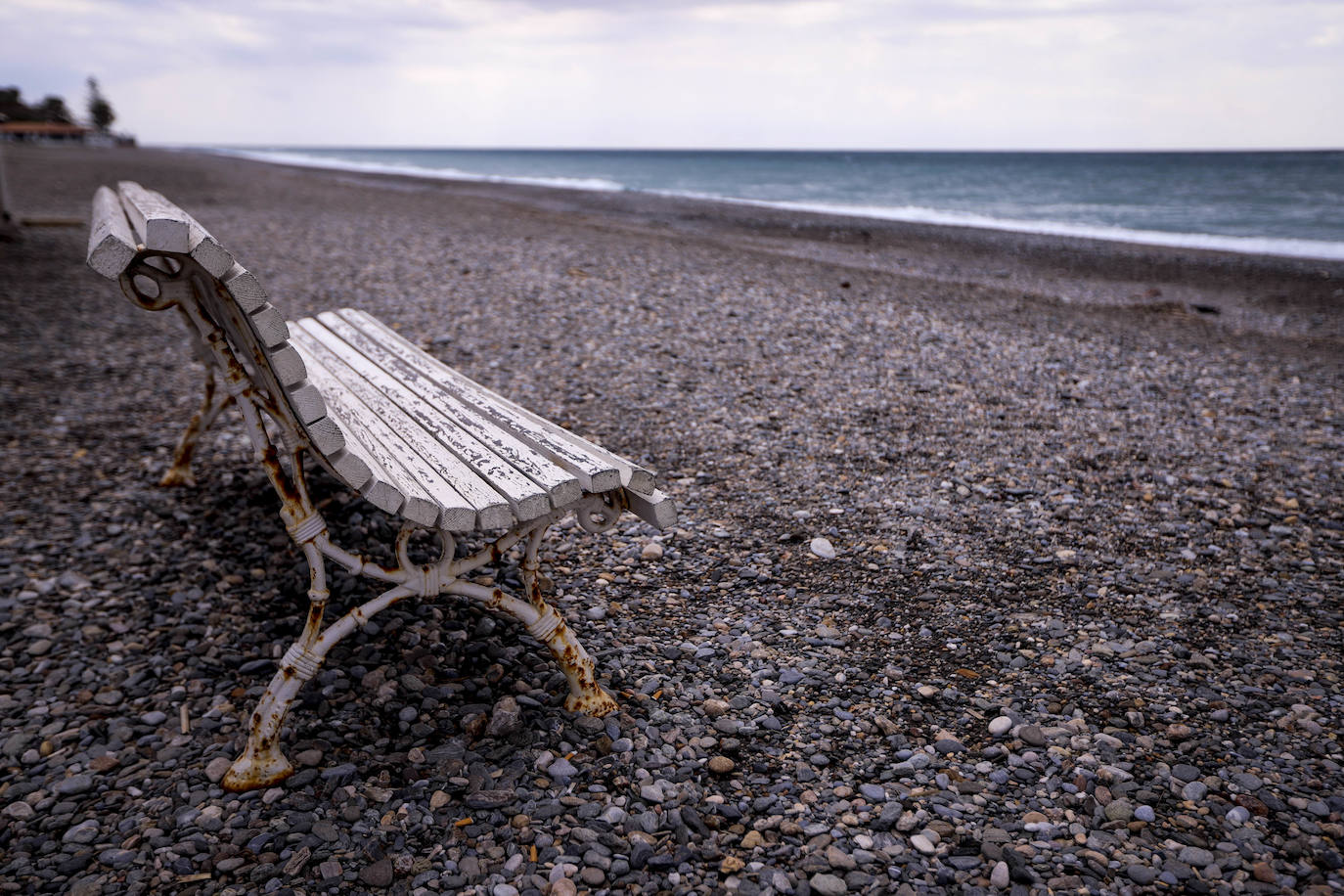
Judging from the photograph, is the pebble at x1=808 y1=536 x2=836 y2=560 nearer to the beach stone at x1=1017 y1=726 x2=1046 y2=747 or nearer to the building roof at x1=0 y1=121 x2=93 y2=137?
the beach stone at x1=1017 y1=726 x2=1046 y2=747

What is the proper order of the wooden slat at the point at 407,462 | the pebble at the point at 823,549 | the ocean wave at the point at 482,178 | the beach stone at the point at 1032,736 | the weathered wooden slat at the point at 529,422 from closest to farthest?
the wooden slat at the point at 407,462 → the weathered wooden slat at the point at 529,422 → the beach stone at the point at 1032,736 → the pebble at the point at 823,549 → the ocean wave at the point at 482,178

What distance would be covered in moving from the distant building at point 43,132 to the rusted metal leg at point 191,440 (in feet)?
287

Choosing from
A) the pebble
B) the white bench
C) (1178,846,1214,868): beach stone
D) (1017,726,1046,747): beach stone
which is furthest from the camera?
the pebble

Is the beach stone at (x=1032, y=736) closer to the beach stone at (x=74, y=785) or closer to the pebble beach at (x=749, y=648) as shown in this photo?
the pebble beach at (x=749, y=648)

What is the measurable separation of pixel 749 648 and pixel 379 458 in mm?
1654

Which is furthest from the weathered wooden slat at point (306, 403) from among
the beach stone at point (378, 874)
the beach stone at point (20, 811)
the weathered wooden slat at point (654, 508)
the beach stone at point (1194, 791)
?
the beach stone at point (1194, 791)

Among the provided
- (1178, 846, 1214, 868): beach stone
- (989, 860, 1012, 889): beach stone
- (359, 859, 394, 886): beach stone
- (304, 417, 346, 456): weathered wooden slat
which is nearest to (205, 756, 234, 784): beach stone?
(359, 859, 394, 886): beach stone

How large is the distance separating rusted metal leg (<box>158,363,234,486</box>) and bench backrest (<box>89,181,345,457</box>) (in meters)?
2.03

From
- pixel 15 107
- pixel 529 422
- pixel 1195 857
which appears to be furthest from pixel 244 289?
pixel 15 107

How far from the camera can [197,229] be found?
7.14ft

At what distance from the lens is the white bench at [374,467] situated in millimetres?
2266

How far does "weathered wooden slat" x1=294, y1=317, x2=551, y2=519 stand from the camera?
8.54ft

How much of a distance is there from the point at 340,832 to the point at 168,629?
1.60 m

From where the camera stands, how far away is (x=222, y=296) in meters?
2.44
